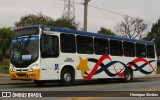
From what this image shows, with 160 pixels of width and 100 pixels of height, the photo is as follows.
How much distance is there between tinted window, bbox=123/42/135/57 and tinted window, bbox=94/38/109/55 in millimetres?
2401

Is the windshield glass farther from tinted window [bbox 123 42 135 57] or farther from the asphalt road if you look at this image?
tinted window [bbox 123 42 135 57]

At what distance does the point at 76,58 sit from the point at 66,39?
1339 millimetres

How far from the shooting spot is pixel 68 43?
880 inches

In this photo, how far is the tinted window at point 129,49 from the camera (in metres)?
27.7

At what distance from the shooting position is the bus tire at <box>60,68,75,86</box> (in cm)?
2188

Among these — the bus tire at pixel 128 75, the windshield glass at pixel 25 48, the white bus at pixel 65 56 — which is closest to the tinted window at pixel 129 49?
the white bus at pixel 65 56

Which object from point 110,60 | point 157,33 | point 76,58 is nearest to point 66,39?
point 76,58

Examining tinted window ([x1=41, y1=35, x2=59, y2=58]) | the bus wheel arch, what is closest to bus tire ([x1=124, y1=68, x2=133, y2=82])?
the bus wheel arch

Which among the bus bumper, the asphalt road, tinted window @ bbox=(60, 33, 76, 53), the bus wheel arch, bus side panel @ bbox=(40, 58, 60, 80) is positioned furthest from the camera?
tinted window @ bbox=(60, 33, 76, 53)

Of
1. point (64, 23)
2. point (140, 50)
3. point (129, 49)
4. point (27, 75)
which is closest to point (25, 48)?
point (27, 75)

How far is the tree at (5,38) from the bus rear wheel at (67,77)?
45417 mm

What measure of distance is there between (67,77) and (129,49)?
7.59m

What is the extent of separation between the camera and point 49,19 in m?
94.6

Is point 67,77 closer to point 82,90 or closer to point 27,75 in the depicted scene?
point 27,75
